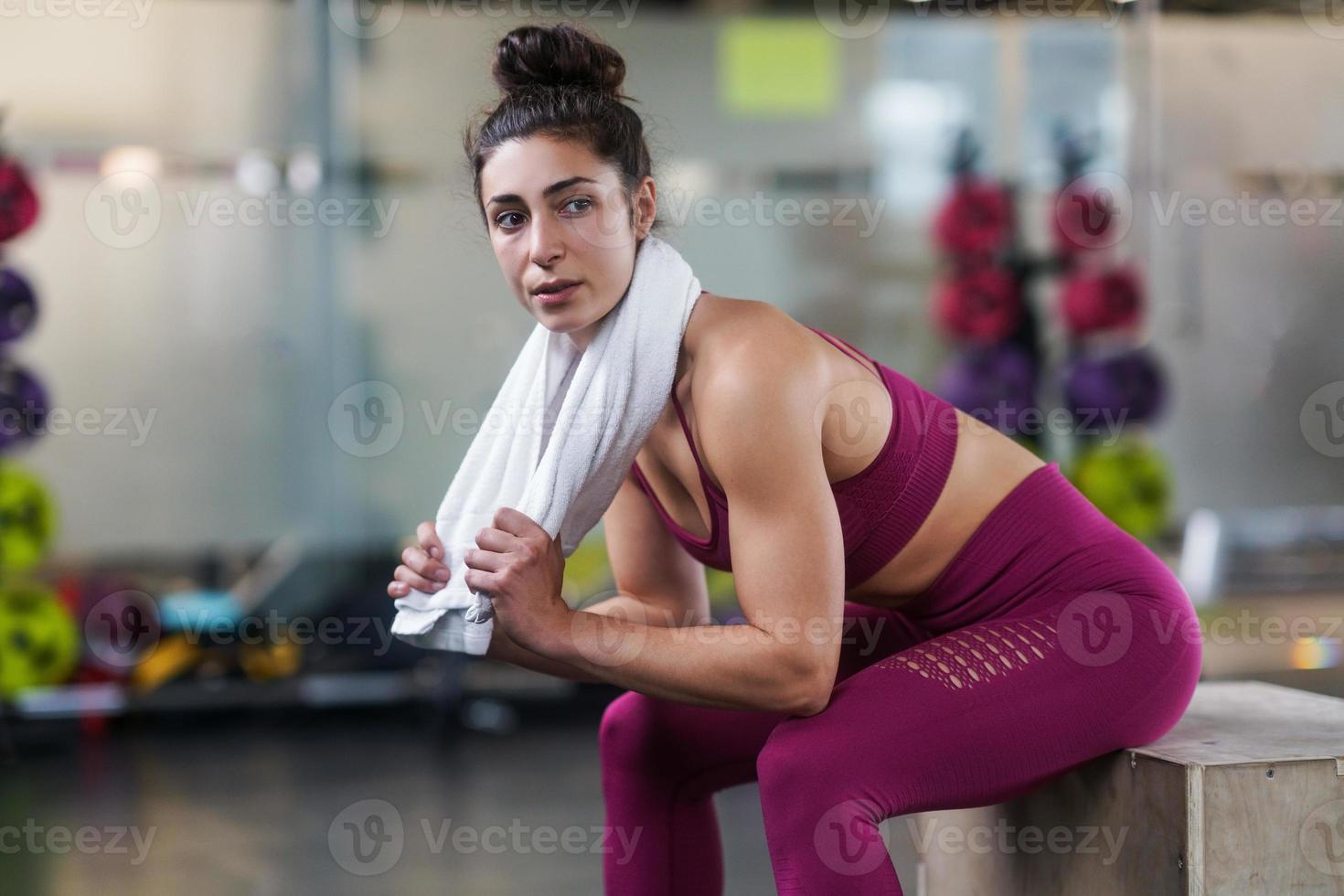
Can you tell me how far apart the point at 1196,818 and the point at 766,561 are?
44 cm

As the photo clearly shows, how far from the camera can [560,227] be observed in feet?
4.10

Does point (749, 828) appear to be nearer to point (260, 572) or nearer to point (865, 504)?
point (865, 504)

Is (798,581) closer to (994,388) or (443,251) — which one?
(994,388)

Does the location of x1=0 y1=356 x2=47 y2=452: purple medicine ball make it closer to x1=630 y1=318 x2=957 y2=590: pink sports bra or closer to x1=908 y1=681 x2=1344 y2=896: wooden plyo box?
x1=630 y1=318 x2=957 y2=590: pink sports bra

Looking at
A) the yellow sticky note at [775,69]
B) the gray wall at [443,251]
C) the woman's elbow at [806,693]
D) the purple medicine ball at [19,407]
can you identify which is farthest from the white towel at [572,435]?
the yellow sticky note at [775,69]

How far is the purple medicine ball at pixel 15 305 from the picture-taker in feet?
9.79

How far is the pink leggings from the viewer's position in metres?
1.16

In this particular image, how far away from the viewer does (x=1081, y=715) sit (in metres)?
1.24

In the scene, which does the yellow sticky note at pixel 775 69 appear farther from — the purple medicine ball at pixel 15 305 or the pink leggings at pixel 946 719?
the pink leggings at pixel 946 719

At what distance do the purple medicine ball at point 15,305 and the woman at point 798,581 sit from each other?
2.03m

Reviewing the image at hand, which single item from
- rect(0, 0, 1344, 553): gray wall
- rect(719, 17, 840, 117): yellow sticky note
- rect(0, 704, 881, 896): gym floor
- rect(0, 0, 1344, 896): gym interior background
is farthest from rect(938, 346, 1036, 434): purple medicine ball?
rect(0, 704, 881, 896): gym floor

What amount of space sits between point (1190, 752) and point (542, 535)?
2.05 feet

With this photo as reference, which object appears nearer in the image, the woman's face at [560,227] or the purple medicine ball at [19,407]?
the woman's face at [560,227]

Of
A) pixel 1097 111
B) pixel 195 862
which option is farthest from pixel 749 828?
pixel 1097 111
